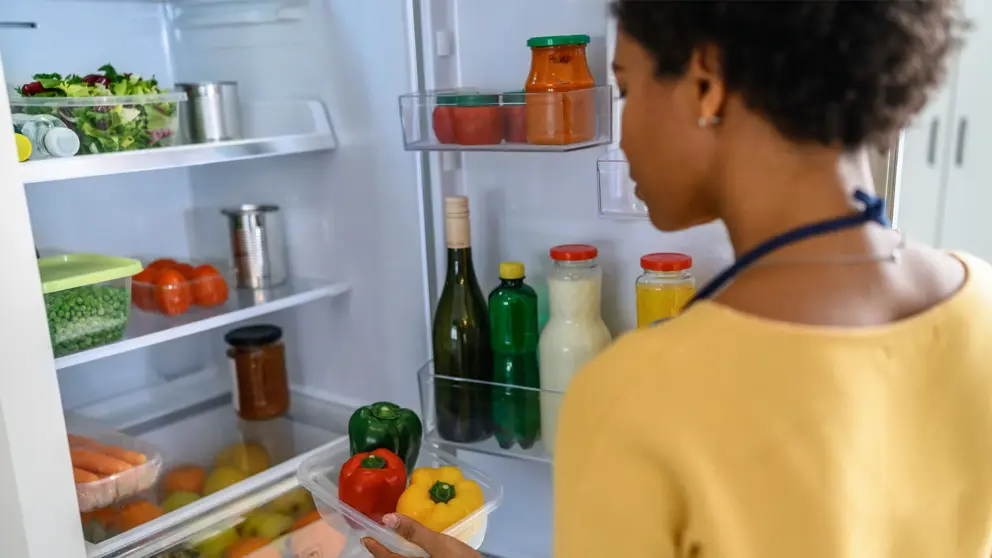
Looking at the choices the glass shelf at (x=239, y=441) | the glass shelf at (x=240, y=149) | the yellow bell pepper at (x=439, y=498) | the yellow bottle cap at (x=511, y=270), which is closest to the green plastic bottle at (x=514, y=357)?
the yellow bottle cap at (x=511, y=270)

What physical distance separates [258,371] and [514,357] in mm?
542

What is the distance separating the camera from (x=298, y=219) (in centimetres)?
160

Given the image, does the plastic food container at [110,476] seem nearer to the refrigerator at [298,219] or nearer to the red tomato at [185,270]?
the refrigerator at [298,219]

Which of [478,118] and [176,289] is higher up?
[478,118]

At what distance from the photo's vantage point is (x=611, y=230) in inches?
49.6

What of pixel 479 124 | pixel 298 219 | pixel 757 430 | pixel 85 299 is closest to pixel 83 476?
pixel 85 299

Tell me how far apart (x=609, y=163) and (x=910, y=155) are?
377 millimetres

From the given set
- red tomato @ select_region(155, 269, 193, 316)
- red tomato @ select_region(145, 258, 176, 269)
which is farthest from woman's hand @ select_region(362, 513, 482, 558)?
red tomato @ select_region(145, 258, 176, 269)

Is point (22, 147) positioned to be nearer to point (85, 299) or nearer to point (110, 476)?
point (85, 299)

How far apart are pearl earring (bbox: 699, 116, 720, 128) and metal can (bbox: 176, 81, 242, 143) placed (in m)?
1.03

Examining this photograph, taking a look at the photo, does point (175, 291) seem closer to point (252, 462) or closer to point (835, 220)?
point (252, 462)

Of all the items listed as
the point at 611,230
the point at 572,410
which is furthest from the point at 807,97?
the point at 611,230

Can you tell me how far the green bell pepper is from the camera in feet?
3.97

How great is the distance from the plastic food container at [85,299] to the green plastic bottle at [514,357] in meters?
0.54
